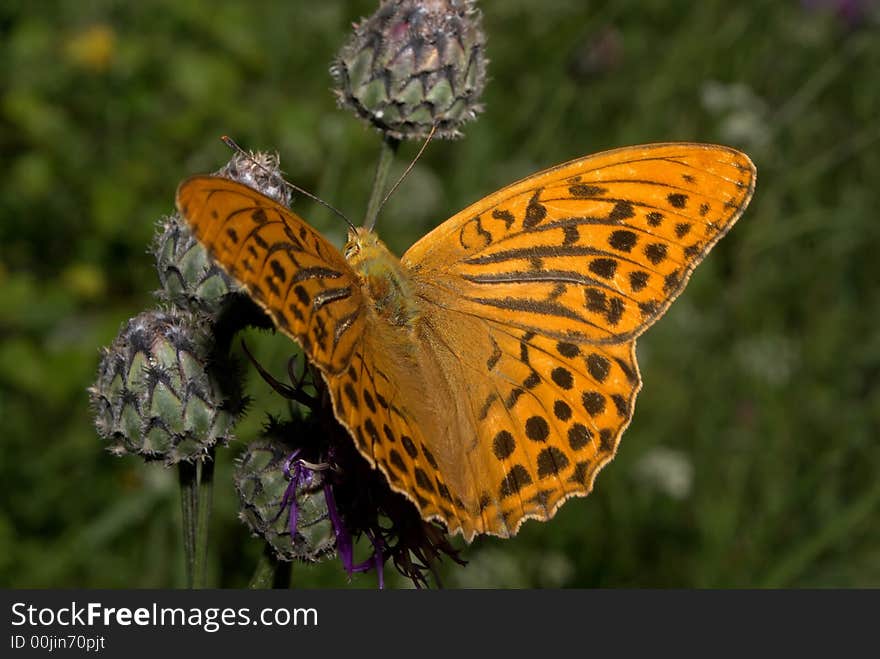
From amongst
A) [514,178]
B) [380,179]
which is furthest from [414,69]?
[514,178]

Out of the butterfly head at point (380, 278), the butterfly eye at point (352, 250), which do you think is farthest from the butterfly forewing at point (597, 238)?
the butterfly eye at point (352, 250)

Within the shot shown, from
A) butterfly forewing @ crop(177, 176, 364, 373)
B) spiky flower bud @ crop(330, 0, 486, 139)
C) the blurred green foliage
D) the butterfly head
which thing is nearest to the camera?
butterfly forewing @ crop(177, 176, 364, 373)

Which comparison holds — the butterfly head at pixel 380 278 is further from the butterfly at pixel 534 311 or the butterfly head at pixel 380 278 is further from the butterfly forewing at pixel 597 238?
the butterfly forewing at pixel 597 238

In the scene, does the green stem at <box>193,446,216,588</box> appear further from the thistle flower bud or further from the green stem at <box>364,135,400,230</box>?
the green stem at <box>364,135,400,230</box>

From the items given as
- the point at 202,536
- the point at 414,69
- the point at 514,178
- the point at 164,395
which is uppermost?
the point at 514,178

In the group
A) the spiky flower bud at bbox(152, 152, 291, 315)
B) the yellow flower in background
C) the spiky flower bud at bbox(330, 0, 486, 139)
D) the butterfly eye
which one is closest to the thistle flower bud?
the spiky flower bud at bbox(152, 152, 291, 315)

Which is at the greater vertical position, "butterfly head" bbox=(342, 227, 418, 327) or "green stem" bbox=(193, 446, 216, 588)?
"butterfly head" bbox=(342, 227, 418, 327)

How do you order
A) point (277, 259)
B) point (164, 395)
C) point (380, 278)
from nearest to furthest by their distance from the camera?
point (277, 259), point (164, 395), point (380, 278)

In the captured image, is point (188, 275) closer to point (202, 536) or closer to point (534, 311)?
point (202, 536)
